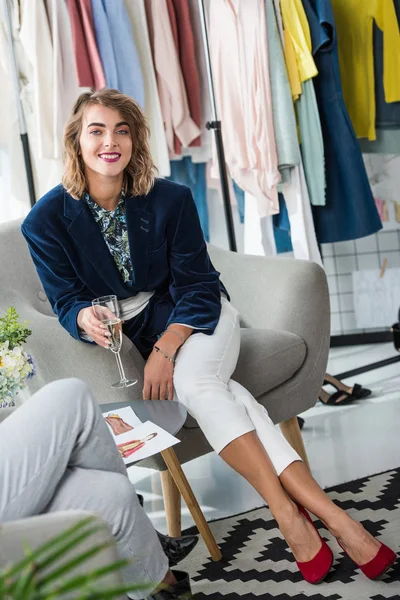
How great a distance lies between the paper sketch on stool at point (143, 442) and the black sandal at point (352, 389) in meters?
1.65

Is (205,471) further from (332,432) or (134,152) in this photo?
(134,152)

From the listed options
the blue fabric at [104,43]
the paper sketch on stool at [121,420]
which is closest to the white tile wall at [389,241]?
the blue fabric at [104,43]

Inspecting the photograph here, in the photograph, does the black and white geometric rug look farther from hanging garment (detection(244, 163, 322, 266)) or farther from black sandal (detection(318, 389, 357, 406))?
hanging garment (detection(244, 163, 322, 266))

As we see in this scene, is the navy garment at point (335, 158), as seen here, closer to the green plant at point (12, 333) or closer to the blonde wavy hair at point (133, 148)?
the blonde wavy hair at point (133, 148)

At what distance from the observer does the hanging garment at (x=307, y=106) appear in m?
3.41

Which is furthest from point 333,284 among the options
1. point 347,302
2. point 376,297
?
point 376,297

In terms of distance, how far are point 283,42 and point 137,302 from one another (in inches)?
63.8

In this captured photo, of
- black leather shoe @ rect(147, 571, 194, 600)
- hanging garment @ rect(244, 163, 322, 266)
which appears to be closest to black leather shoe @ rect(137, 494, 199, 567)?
black leather shoe @ rect(147, 571, 194, 600)

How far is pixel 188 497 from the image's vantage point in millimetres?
2045

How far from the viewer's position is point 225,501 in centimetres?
245

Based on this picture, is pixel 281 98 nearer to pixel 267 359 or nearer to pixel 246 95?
pixel 246 95

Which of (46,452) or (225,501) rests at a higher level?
(46,452)

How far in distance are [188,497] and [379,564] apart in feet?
1.59

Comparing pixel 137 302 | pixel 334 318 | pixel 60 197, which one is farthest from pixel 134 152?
pixel 334 318
